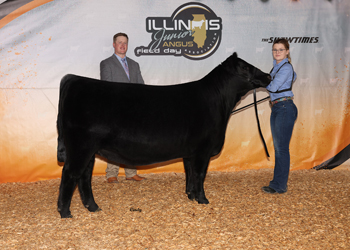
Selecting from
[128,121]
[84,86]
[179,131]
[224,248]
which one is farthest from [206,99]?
[224,248]

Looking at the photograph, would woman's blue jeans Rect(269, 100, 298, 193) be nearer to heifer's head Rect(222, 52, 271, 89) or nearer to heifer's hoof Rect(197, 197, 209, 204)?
heifer's head Rect(222, 52, 271, 89)

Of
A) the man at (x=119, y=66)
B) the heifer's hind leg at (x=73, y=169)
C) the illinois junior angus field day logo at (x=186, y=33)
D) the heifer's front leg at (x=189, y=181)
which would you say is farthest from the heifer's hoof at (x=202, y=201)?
the illinois junior angus field day logo at (x=186, y=33)

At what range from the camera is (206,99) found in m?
3.61

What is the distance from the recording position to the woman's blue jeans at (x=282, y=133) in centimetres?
395

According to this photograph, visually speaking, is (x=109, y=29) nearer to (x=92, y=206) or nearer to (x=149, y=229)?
(x=92, y=206)

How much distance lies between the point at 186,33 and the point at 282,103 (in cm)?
220

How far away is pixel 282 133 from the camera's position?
13.2 feet

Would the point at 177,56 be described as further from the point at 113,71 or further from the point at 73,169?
the point at 73,169

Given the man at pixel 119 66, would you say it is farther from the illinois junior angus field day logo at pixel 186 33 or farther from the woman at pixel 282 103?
the woman at pixel 282 103

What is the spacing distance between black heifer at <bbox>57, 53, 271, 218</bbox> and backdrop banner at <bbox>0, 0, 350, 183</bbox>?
1781mm

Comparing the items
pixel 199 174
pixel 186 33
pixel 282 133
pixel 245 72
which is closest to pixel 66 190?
pixel 199 174

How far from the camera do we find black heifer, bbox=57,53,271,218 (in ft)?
10.3

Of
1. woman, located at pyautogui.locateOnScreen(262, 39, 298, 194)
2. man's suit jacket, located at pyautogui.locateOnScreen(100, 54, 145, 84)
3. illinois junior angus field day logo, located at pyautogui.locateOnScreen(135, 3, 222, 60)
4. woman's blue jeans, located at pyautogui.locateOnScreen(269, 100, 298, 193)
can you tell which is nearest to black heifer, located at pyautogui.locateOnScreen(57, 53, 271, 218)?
woman, located at pyautogui.locateOnScreen(262, 39, 298, 194)

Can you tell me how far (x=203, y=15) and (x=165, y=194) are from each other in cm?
309
